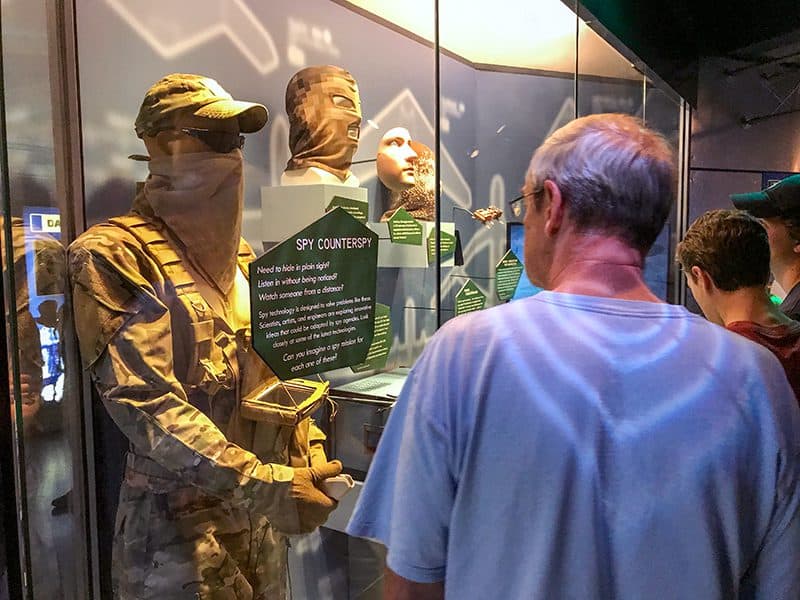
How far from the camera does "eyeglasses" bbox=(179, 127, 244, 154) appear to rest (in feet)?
3.84

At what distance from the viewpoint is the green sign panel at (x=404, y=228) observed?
74.8 inches

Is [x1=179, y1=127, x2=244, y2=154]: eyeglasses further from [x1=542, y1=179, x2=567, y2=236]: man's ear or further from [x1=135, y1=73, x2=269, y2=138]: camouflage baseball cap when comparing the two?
[x1=542, y1=179, x2=567, y2=236]: man's ear

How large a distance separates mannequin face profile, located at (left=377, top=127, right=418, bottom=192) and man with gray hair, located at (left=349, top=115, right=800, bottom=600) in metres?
1.18

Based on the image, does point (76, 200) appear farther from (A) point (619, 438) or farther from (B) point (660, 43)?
(B) point (660, 43)

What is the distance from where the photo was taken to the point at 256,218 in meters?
1.41

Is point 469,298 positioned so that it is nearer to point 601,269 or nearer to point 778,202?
point 778,202

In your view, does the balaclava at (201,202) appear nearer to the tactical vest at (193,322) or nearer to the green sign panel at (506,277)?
the tactical vest at (193,322)

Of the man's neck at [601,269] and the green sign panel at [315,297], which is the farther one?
the green sign panel at [315,297]

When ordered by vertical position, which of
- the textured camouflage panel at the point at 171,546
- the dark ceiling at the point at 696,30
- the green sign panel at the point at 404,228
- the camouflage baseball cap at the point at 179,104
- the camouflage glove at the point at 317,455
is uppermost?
the dark ceiling at the point at 696,30

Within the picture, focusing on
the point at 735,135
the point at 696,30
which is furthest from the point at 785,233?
the point at 735,135

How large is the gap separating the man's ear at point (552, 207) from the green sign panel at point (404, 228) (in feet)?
3.35

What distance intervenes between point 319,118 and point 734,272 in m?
1.07

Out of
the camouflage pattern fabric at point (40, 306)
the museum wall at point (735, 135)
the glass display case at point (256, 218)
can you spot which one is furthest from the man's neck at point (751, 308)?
the museum wall at point (735, 135)

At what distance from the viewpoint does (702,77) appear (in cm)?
366
